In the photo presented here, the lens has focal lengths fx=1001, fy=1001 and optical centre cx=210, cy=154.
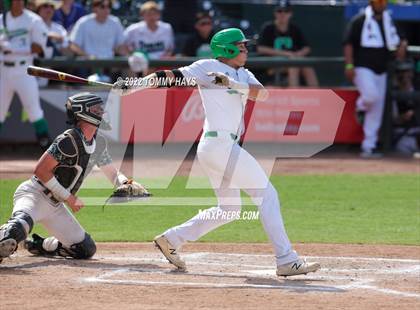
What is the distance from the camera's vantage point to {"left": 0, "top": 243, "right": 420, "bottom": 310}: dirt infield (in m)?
6.64

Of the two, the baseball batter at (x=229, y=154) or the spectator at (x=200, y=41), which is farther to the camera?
the spectator at (x=200, y=41)

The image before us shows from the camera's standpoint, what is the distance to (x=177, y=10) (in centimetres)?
1820

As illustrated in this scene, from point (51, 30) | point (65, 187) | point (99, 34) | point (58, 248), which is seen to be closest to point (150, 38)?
point (99, 34)

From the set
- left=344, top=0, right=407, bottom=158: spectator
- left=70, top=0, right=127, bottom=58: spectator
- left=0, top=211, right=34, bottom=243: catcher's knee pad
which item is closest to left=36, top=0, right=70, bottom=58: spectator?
left=70, top=0, right=127, bottom=58: spectator

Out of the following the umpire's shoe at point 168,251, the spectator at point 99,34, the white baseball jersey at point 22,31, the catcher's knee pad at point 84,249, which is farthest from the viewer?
the spectator at point 99,34

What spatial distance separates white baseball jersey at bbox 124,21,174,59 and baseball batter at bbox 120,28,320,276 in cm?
810

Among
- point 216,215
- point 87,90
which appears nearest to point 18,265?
point 216,215

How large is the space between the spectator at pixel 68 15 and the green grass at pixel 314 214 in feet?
13.9

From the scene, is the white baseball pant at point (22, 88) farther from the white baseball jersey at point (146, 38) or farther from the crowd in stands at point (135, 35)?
the white baseball jersey at point (146, 38)

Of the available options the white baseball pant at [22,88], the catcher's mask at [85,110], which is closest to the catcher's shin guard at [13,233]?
the catcher's mask at [85,110]

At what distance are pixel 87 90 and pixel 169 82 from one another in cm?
798

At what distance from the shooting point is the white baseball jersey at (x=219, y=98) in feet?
25.5

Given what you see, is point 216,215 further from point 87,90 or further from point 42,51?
point 87,90

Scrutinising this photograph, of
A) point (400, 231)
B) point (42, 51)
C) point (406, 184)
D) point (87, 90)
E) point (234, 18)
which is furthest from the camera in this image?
point (234, 18)
